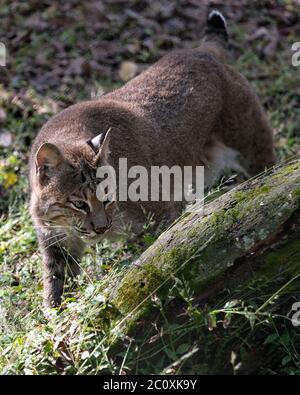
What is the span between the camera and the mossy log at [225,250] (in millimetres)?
3812

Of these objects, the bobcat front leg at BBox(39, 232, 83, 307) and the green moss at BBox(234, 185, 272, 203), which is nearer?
the green moss at BBox(234, 185, 272, 203)

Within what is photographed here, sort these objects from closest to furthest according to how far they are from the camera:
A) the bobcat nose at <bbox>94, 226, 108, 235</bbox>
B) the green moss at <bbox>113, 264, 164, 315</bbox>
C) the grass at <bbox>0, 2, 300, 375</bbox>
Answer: the grass at <bbox>0, 2, 300, 375</bbox> → the green moss at <bbox>113, 264, 164, 315</bbox> → the bobcat nose at <bbox>94, 226, 108, 235</bbox>

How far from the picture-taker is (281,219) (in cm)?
381

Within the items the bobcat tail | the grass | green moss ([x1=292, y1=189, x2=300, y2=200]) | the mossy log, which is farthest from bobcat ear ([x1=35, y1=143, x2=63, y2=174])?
the bobcat tail

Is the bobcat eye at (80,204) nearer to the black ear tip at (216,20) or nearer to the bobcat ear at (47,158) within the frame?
the bobcat ear at (47,158)

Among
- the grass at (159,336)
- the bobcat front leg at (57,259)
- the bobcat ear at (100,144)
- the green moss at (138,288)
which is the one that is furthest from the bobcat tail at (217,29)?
the green moss at (138,288)

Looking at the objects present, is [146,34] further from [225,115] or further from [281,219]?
[281,219]

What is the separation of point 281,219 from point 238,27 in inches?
256

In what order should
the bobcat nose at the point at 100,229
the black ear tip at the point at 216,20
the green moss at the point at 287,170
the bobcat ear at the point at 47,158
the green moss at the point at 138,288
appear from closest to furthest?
the green moss at the point at 138,288, the green moss at the point at 287,170, the bobcat ear at the point at 47,158, the bobcat nose at the point at 100,229, the black ear tip at the point at 216,20

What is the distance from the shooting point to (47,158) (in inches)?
202

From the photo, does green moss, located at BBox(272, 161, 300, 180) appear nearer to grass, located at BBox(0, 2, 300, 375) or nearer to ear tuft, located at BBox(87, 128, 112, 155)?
grass, located at BBox(0, 2, 300, 375)

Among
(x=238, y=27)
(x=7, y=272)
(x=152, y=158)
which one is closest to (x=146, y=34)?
(x=238, y=27)

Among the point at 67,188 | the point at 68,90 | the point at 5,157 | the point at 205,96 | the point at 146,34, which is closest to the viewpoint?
the point at 67,188

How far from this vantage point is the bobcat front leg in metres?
5.40
